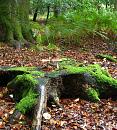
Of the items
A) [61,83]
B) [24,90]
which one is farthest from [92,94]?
[24,90]

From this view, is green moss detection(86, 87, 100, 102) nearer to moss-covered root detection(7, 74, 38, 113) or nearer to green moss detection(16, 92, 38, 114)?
moss-covered root detection(7, 74, 38, 113)

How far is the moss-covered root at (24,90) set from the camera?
5891mm

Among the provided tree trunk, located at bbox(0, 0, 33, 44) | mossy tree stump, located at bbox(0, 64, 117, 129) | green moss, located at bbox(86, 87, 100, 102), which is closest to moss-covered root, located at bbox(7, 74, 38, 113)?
mossy tree stump, located at bbox(0, 64, 117, 129)

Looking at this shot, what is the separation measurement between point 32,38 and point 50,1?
27.3ft

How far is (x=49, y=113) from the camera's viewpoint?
6.09 m

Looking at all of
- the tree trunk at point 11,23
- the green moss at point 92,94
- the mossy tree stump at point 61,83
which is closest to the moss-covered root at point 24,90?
the mossy tree stump at point 61,83

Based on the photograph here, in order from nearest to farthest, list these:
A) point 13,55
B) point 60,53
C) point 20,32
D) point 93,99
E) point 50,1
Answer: point 93,99 → point 13,55 → point 60,53 → point 20,32 → point 50,1

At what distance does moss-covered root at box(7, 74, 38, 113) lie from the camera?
19.3ft

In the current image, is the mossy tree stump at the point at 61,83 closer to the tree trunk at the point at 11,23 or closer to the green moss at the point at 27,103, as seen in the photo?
the green moss at the point at 27,103

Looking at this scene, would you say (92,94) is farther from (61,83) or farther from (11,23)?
(11,23)

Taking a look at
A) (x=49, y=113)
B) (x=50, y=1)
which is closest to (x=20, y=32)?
(x=49, y=113)

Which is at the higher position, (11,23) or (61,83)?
(11,23)

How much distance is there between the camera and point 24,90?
21.6ft

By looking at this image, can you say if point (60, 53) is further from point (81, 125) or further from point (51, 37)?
point (81, 125)
